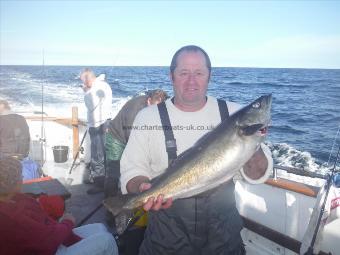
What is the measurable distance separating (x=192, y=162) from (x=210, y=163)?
14 centimetres

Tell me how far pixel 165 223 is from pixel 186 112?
970 millimetres

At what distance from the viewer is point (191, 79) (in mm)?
2836

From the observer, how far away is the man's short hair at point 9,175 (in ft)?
9.74

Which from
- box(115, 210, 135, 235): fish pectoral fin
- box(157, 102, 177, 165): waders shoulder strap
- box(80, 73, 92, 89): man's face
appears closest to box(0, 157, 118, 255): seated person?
box(115, 210, 135, 235): fish pectoral fin

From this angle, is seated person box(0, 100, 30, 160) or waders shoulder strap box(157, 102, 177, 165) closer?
waders shoulder strap box(157, 102, 177, 165)

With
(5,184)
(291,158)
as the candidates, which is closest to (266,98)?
(5,184)

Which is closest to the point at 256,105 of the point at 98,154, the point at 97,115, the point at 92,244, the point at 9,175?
the point at 92,244

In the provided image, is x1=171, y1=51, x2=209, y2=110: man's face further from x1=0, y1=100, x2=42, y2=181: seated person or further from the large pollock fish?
x1=0, y1=100, x2=42, y2=181: seated person

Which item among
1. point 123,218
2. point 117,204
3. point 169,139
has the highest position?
point 169,139

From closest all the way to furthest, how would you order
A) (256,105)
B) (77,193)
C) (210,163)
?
1. (210,163)
2. (256,105)
3. (77,193)

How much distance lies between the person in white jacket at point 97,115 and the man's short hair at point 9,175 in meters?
4.46

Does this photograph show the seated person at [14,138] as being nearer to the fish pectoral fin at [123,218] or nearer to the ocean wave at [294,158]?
the fish pectoral fin at [123,218]

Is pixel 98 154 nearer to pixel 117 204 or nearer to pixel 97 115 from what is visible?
pixel 97 115

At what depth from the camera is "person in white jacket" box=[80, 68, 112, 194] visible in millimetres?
7758
